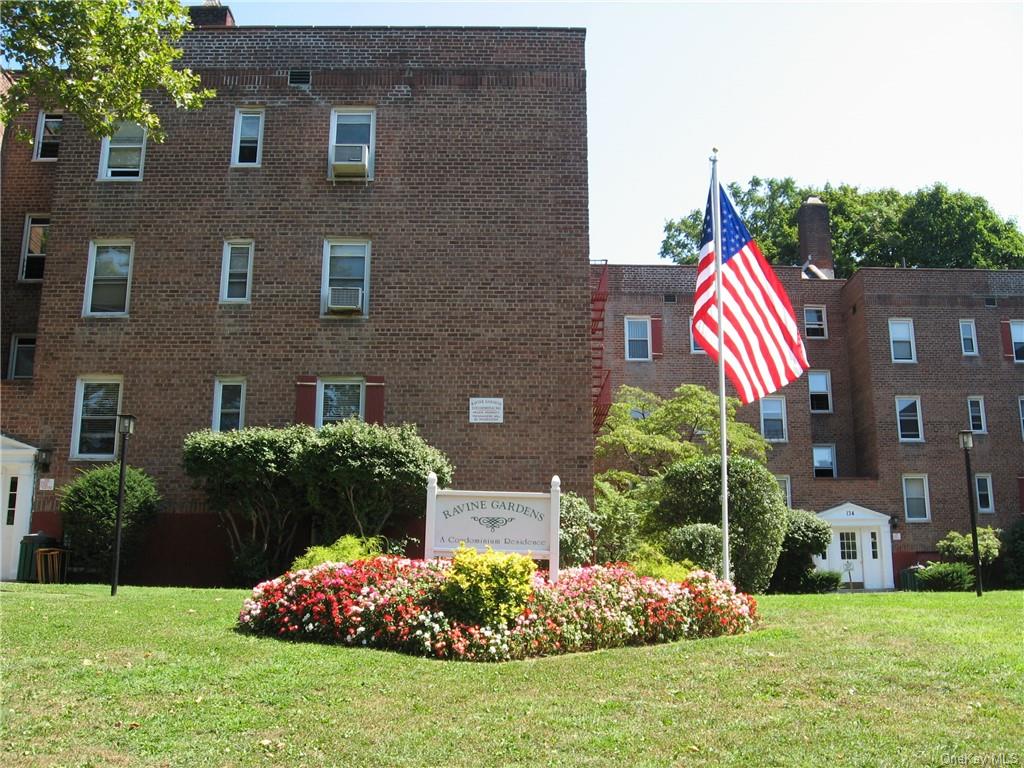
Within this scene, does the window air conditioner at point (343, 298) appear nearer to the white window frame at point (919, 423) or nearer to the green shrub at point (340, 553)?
the green shrub at point (340, 553)

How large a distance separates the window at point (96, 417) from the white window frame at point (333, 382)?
13.2 feet

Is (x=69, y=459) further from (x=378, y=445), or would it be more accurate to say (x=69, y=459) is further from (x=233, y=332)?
(x=378, y=445)

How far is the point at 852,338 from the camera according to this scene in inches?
1344

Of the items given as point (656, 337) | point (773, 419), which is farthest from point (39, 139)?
point (773, 419)

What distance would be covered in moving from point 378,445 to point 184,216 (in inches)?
283

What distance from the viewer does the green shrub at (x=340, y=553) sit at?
40.5ft

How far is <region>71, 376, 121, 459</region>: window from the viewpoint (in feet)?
59.4

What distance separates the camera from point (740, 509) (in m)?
16.0

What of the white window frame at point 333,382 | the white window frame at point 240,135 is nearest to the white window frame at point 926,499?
the white window frame at point 333,382

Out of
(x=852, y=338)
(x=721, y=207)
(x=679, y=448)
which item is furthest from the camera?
(x=852, y=338)

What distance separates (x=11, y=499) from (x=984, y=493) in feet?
98.6

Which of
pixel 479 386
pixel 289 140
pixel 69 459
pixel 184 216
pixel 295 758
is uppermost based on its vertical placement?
pixel 289 140

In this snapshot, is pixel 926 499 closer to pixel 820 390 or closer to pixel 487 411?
pixel 820 390

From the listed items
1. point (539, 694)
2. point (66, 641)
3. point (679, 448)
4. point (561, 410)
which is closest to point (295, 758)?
point (539, 694)
